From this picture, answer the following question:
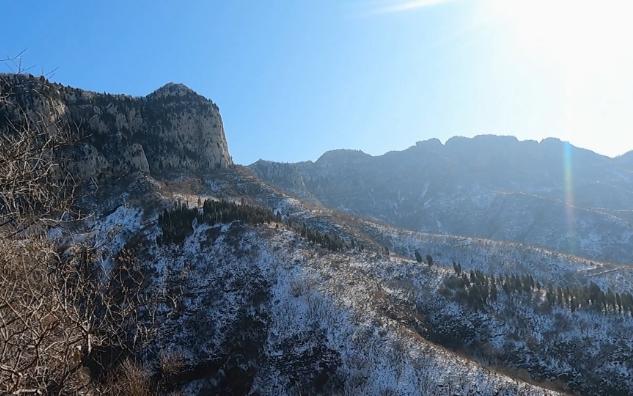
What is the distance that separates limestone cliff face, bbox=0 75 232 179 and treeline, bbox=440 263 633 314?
3090 inches

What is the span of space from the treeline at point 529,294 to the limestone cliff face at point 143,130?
7849 centimetres

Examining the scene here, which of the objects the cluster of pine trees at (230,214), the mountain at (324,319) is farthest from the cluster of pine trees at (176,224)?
the cluster of pine trees at (230,214)

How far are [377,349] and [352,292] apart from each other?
13.2 meters

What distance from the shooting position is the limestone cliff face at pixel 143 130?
4397 inches

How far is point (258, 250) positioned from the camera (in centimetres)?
6631

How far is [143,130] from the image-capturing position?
138000mm

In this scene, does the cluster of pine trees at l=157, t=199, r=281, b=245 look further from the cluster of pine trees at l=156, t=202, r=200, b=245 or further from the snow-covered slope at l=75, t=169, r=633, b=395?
the snow-covered slope at l=75, t=169, r=633, b=395

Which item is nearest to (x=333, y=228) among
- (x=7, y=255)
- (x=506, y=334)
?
(x=506, y=334)

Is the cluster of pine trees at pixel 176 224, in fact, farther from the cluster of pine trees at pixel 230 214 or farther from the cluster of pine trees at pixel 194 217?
the cluster of pine trees at pixel 230 214

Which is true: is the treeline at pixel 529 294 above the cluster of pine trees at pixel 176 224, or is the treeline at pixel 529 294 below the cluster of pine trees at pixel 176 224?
below

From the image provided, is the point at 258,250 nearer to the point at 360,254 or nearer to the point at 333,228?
the point at 360,254

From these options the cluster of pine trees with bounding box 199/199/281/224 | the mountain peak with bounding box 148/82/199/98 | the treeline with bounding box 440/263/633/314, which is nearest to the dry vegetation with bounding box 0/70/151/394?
the treeline with bounding box 440/263/633/314

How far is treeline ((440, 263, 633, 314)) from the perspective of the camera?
61188 millimetres

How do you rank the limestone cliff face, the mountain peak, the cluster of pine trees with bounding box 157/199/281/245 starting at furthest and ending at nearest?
1. the mountain peak
2. the limestone cliff face
3. the cluster of pine trees with bounding box 157/199/281/245
